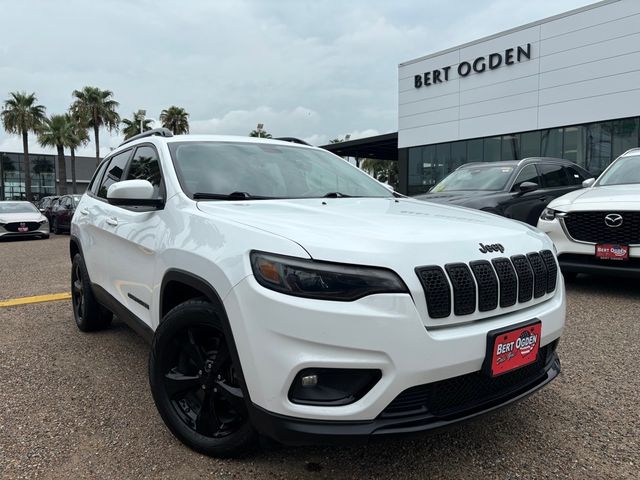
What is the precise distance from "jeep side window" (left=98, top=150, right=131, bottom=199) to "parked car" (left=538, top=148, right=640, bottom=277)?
461 centimetres

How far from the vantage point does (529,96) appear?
21547 mm

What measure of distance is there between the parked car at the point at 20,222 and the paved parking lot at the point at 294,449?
12.9 meters

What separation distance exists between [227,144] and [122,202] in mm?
823

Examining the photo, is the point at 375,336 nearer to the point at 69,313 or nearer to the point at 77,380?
the point at 77,380

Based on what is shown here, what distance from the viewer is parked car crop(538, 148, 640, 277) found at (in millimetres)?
5207

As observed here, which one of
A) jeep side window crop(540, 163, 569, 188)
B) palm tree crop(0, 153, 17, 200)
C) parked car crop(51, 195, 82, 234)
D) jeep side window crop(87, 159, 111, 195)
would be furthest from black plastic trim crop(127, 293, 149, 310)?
palm tree crop(0, 153, 17, 200)

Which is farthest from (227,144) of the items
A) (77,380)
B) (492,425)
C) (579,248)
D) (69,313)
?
(579,248)

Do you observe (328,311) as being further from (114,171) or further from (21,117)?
(21,117)

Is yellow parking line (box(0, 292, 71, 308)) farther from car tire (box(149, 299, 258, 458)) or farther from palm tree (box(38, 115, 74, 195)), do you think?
palm tree (box(38, 115, 74, 195))

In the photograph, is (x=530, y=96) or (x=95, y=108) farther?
(x=95, y=108)

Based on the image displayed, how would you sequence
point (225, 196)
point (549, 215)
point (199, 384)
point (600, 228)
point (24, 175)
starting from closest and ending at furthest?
point (199, 384) < point (225, 196) < point (600, 228) < point (549, 215) < point (24, 175)

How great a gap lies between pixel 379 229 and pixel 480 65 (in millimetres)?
23698

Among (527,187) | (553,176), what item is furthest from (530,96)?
(527,187)

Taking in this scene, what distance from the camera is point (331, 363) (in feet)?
5.99
